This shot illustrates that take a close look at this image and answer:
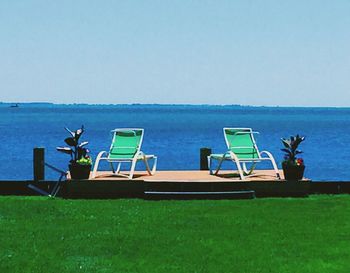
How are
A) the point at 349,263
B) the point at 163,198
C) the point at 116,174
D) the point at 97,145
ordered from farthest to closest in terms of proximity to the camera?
the point at 97,145 → the point at 116,174 → the point at 163,198 → the point at 349,263

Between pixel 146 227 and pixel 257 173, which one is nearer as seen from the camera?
pixel 146 227

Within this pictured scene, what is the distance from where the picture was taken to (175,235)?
1072cm

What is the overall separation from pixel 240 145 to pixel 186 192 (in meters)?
2.02

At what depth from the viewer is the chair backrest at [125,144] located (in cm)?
1571

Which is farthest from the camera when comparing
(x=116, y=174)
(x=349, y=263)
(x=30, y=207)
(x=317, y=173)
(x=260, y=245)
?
(x=317, y=173)

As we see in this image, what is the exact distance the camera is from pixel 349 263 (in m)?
9.08

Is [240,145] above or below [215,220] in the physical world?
above

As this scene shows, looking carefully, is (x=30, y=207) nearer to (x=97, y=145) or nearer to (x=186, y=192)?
(x=186, y=192)

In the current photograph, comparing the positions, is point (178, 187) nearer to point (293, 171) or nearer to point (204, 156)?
point (293, 171)

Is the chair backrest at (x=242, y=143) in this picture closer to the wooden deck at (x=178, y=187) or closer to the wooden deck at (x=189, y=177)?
the wooden deck at (x=189, y=177)

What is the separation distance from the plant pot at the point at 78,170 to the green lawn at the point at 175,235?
667 millimetres

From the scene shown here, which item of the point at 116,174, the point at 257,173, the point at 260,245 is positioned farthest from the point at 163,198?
the point at 260,245

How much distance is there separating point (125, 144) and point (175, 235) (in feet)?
17.6

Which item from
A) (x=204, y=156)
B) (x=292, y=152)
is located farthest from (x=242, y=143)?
(x=204, y=156)
